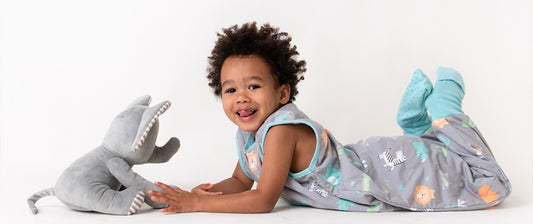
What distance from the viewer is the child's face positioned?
2.09 metres

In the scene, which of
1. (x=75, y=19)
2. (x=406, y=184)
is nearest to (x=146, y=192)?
(x=406, y=184)

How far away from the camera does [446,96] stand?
90.0 inches

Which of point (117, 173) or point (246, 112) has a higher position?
point (246, 112)

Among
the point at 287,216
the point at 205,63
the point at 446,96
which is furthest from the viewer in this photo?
the point at 205,63

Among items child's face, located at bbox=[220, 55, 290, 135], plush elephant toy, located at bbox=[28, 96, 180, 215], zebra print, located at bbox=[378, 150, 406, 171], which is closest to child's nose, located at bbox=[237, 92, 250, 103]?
child's face, located at bbox=[220, 55, 290, 135]

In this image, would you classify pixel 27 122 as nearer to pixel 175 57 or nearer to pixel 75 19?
pixel 75 19

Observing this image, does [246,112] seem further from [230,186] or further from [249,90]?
[230,186]

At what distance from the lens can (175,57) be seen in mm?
3307

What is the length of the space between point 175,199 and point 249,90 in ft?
1.64

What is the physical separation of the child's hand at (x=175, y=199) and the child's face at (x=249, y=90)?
373mm

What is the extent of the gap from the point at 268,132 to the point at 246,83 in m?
0.23

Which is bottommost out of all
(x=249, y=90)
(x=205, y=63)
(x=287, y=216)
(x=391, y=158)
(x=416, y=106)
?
(x=287, y=216)

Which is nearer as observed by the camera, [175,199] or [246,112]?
[175,199]

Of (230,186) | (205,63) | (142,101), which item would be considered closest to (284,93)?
(230,186)
